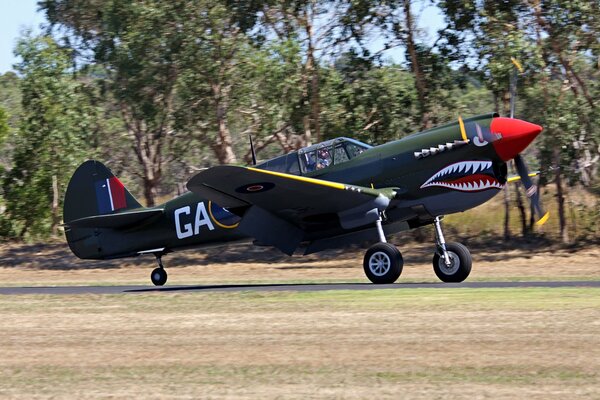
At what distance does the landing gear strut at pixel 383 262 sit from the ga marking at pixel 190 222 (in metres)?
3.63

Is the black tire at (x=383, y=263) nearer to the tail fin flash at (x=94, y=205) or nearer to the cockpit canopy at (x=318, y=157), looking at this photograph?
the cockpit canopy at (x=318, y=157)

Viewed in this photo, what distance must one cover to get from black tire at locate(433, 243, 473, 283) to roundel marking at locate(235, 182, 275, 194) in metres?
3.25

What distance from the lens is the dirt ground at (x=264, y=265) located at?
25.8 m

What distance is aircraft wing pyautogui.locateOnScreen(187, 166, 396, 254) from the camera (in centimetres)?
1680

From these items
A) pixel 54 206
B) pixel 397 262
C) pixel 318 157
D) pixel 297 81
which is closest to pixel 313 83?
pixel 297 81

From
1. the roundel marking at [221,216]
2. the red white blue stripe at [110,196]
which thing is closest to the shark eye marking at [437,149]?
the roundel marking at [221,216]

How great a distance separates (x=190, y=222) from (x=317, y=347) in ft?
32.6

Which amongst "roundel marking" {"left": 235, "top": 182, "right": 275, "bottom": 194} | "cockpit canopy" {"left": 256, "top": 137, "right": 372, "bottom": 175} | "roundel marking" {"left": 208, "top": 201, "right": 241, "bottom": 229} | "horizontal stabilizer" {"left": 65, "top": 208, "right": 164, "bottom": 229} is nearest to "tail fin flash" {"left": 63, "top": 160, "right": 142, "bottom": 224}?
"horizontal stabilizer" {"left": 65, "top": 208, "right": 164, "bottom": 229}

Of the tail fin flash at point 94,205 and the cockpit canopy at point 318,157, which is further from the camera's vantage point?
the tail fin flash at point 94,205

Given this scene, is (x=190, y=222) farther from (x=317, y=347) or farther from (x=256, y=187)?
(x=317, y=347)

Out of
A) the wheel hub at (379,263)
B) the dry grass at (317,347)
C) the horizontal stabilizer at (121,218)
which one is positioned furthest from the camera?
the horizontal stabilizer at (121,218)

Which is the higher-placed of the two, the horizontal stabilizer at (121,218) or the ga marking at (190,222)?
the horizontal stabilizer at (121,218)

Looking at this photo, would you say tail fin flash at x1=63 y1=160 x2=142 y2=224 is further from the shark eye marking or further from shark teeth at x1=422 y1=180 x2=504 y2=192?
shark teeth at x1=422 y1=180 x2=504 y2=192

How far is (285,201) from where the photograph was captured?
17641 mm
